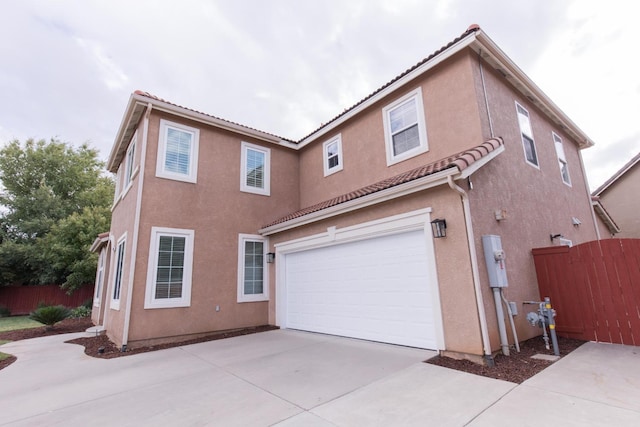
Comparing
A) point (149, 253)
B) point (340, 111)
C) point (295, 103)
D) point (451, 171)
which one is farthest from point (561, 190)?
point (295, 103)

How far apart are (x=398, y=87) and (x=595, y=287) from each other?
6401mm

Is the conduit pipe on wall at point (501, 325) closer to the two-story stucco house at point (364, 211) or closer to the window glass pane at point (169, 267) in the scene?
the two-story stucco house at point (364, 211)

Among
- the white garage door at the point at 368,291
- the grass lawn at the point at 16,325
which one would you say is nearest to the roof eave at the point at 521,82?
the white garage door at the point at 368,291

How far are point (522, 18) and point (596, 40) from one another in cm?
425

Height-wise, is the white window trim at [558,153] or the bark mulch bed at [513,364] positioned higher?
the white window trim at [558,153]

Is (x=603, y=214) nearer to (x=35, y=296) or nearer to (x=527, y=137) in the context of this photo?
(x=527, y=137)

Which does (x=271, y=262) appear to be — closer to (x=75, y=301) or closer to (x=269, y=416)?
(x=269, y=416)

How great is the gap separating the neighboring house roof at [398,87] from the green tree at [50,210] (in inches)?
447

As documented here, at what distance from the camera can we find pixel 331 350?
6078mm

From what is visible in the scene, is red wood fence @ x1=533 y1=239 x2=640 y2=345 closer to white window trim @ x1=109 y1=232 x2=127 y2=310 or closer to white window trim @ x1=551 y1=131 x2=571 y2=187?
white window trim @ x1=551 y1=131 x2=571 y2=187

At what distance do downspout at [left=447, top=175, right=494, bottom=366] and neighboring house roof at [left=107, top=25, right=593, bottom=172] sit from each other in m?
3.71

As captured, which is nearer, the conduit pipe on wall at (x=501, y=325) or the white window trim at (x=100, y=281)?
the conduit pipe on wall at (x=501, y=325)

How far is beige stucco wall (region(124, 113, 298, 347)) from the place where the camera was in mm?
7453

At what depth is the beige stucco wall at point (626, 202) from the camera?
13281 millimetres
